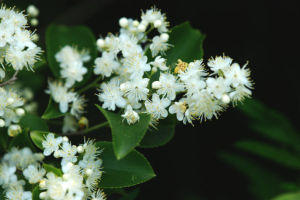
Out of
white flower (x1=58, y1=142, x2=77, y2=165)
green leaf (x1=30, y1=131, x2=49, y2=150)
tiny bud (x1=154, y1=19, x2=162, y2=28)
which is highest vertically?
tiny bud (x1=154, y1=19, x2=162, y2=28)

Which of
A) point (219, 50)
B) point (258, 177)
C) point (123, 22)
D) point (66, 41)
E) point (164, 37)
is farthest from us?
point (219, 50)

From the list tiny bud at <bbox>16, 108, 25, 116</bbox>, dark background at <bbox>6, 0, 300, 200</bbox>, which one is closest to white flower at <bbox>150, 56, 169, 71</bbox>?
tiny bud at <bbox>16, 108, 25, 116</bbox>

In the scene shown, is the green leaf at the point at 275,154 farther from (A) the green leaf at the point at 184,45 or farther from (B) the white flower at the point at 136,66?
(B) the white flower at the point at 136,66

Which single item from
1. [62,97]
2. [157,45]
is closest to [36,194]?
[62,97]

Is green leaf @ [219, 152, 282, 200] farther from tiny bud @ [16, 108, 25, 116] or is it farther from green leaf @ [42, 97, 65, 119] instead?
tiny bud @ [16, 108, 25, 116]

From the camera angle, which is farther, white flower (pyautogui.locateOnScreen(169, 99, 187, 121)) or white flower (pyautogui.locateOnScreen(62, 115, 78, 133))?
white flower (pyautogui.locateOnScreen(62, 115, 78, 133))

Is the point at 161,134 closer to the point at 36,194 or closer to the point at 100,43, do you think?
the point at 100,43

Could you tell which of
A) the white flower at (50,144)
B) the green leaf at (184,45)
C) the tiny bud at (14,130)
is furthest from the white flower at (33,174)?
the green leaf at (184,45)

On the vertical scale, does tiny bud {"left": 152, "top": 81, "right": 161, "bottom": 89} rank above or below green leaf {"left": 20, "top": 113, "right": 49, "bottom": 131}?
above
